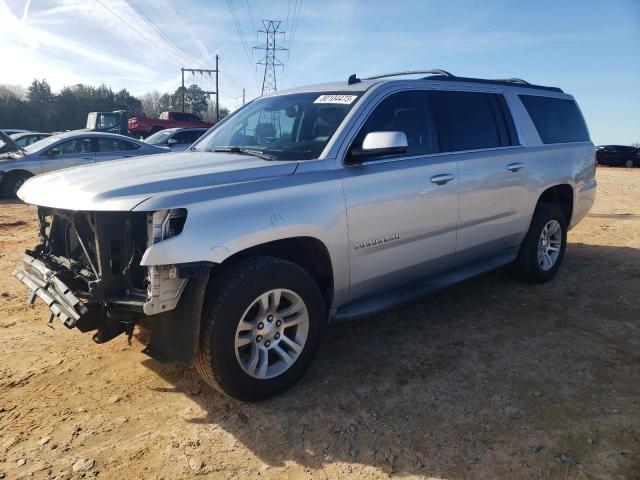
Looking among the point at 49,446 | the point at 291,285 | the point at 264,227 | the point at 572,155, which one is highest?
the point at 572,155

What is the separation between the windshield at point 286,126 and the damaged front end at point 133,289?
111 cm

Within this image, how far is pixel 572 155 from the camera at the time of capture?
534 cm

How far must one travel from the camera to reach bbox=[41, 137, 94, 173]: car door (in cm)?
1080

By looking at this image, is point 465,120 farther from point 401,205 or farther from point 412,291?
point 412,291

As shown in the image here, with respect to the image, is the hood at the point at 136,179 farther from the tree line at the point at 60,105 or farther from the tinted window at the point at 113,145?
the tree line at the point at 60,105

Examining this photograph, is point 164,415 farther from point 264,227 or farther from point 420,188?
point 420,188

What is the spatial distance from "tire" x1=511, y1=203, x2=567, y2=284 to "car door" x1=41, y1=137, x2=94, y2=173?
9.46m

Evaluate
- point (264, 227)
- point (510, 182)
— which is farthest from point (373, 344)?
point (510, 182)

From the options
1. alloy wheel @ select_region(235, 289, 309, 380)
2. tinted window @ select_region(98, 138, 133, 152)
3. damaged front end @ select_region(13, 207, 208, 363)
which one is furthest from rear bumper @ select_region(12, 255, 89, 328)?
tinted window @ select_region(98, 138, 133, 152)

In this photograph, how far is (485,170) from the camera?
423 cm

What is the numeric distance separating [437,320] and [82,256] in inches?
115

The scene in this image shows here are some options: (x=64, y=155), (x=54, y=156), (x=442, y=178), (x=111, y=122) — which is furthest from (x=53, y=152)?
(x=111, y=122)

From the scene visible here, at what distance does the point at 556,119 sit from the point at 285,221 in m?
3.97

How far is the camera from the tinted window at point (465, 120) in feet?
13.2
